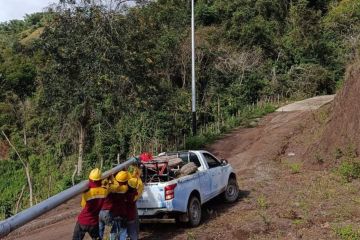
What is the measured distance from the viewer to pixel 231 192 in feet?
43.8

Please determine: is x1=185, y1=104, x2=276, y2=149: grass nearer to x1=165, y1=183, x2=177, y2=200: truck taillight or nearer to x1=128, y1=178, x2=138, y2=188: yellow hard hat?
x1=165, y1=183, x2=177, y2=200: truck taillight

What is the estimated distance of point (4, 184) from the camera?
107 ft

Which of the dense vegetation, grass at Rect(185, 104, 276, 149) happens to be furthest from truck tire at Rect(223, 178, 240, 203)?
grass at Rect(185, 104, 276, 149)

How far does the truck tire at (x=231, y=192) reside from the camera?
43.0 feet

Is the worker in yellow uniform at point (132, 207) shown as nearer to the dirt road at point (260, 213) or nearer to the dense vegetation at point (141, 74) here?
the dirt road at point (260, 213)

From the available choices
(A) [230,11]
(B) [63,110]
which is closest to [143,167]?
(B) [63,110]

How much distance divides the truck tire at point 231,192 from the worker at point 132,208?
14.8ft

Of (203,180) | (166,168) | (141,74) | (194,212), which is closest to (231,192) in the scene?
(203,180)

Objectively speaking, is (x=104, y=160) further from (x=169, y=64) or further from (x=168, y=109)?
(x=169, y=64)

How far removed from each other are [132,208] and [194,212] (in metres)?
2.27

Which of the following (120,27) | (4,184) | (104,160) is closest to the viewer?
(120,27)

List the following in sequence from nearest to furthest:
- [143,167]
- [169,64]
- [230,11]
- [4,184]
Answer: [143,167], [4,184], [169,64], [230,11]

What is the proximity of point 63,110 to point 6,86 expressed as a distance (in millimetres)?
20465

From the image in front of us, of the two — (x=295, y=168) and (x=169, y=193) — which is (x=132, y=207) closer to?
(x=169, y=193)
